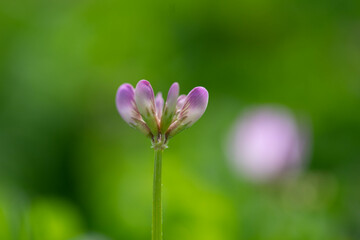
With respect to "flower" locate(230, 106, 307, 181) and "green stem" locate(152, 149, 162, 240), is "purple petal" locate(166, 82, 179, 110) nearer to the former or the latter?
"green stem" locate(152, 149, 162, 240)

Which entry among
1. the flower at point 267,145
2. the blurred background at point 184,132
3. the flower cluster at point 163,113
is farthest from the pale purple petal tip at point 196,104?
the flower at point 267,145

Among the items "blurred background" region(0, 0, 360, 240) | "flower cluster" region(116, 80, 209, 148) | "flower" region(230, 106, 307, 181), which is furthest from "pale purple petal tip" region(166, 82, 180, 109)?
"flower" region(230, 106, 307, 181)

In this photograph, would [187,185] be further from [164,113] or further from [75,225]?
[164,113]

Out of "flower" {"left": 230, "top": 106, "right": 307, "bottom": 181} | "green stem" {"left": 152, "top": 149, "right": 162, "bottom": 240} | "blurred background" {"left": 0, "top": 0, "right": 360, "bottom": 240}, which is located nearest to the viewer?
"green stem" {"left": 152, "top": 149, "right": 162, "bottom": 240}

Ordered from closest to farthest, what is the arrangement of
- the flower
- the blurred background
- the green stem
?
the green stem < the blurred background < the flower

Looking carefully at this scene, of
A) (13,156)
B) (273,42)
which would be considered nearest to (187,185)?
(13,156)

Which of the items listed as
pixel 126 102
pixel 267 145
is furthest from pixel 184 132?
pixel 126 102

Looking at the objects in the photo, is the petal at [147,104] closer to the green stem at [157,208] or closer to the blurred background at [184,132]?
the green stem at [157,208]
